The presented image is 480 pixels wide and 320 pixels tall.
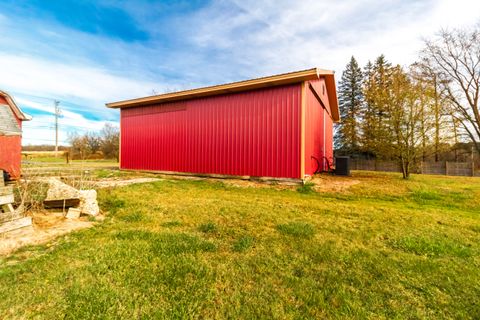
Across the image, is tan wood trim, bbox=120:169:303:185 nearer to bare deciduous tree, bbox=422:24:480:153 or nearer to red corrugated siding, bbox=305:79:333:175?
red corrugated siding, bbox=305:79:333:175

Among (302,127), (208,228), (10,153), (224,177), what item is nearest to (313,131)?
(302,127)

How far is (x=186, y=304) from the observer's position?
1.62 m

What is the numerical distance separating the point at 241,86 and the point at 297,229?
582cm

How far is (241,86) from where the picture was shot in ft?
25.2

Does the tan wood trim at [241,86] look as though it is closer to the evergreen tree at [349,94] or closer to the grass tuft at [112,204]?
the grass tuft at [112,204]

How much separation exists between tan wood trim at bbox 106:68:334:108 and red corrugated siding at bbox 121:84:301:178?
26 centimetres

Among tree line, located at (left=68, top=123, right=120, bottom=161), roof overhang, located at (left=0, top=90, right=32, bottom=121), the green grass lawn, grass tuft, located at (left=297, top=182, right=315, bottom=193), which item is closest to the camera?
the green grass lawn

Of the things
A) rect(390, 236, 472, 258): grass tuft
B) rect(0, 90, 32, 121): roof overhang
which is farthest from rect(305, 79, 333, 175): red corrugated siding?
rect(0, 90, 32, 121): roof overhang

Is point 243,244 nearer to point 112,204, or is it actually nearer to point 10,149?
point 112,204

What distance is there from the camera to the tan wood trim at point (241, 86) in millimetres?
6871

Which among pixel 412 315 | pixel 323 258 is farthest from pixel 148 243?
pixel 412 315

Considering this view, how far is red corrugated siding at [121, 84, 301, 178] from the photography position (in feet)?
24.4

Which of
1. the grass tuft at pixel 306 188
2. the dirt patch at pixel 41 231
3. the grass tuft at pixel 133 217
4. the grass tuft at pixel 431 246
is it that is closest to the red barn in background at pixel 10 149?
the dirt patch at pixel 41 231

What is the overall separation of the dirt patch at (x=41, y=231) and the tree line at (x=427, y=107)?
10600mm
